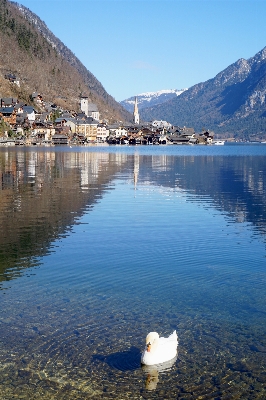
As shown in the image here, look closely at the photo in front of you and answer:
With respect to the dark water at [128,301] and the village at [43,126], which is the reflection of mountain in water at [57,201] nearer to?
the dark water at [128,301]

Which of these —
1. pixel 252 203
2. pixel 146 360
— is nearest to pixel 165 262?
pixel 146 360

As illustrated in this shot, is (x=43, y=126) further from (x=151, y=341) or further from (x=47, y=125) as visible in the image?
(x=151, y=341)

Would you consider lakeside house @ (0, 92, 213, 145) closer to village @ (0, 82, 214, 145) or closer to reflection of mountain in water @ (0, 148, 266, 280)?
village @ (0, 82, 214, 145)

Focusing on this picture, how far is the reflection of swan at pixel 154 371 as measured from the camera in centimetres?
820

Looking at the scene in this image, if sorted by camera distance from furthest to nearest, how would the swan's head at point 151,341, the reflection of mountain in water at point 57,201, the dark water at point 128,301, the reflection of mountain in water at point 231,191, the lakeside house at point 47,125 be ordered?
the lakeside house at point 47,125 → the reflection of mountain in water at point 231,191 → the reflection of mountain in water at point 57,201 → the swan's head at point 151,341 → the dark water at point 128,301

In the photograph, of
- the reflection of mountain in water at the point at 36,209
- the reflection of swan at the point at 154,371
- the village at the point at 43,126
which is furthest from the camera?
the village at the point at 43,126

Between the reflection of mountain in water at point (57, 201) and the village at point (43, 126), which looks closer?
the reflection of mountain in water at point (57, 201)

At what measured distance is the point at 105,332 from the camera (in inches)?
395

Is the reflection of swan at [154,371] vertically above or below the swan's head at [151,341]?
below

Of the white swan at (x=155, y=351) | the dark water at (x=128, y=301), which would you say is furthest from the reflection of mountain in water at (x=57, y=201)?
the white swan at (x=155, y=351)

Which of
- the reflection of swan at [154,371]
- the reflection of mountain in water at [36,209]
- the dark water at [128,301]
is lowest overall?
the reflection of swan at [154,371]

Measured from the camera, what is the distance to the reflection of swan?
8.20 metres

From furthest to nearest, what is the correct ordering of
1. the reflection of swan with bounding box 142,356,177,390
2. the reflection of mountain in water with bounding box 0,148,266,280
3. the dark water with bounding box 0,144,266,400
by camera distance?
1. the reflection of mountain in water with bounding box 0,148,266,280
2. the dark water with bounding box 0,144,266,400
3. the reflection of swan with bounding box 142,356,177,390

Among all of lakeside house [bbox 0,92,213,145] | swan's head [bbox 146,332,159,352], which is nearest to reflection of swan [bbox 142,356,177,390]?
swan's head [bbox 146,332,159,352]
